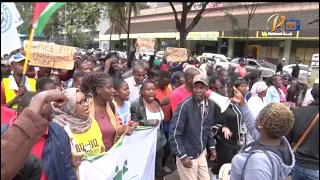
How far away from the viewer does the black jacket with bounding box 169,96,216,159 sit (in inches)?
154

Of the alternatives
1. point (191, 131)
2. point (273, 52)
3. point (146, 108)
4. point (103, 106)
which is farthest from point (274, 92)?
point (273, 52)

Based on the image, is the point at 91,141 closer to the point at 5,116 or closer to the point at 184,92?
the point at 5,116

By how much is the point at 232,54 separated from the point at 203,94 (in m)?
26.0

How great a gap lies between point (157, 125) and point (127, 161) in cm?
75

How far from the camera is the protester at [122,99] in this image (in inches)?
175

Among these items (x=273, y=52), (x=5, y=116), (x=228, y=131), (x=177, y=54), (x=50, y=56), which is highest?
(x=50, y=56)

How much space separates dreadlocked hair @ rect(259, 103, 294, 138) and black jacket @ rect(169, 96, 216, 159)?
4.76ft

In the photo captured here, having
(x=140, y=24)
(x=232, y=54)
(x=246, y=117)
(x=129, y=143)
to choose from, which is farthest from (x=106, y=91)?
(x=140, y=24)

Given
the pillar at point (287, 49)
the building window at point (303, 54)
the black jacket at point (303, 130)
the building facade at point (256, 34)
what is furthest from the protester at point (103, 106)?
the pillar at point (287, 49)

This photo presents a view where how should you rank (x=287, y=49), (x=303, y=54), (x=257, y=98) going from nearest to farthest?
(x=257, y=98)
(x=303, y=54)
(x=287, y=49)

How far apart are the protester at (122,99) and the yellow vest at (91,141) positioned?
112 cm

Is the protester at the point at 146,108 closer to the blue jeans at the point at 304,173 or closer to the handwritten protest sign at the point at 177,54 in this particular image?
the blue jeans at the point at 304,173

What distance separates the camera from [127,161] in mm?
3768

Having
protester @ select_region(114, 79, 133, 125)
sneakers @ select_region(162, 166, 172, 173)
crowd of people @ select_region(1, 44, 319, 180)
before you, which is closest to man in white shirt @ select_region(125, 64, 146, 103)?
crowd of people @ select_region(1, 44, 319, 180)
